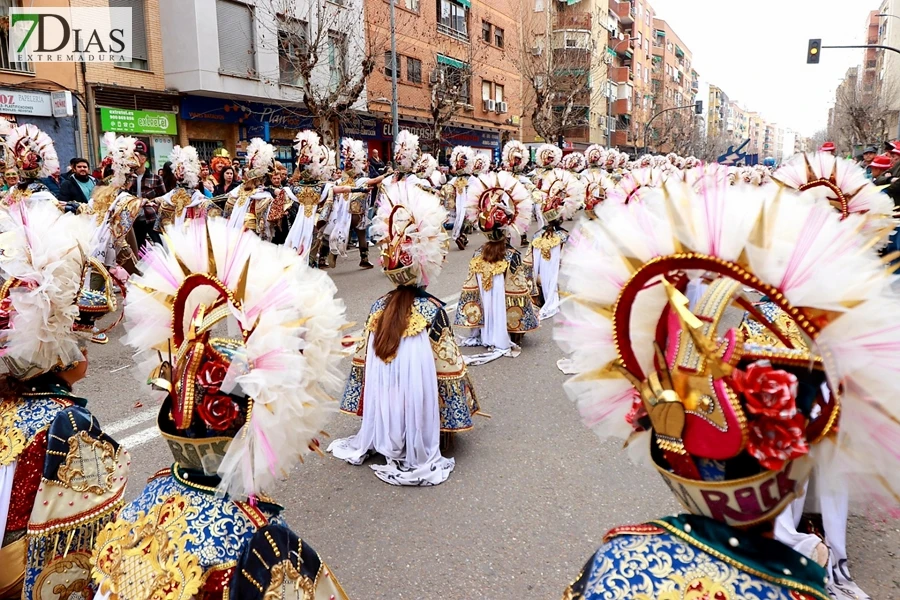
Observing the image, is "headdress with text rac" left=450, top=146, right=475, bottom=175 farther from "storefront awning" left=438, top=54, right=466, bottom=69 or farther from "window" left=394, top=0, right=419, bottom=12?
"storefront awning" left=438, top=54, right=466, bottom=69

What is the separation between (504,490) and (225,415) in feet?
8.53

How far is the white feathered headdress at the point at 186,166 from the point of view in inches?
378

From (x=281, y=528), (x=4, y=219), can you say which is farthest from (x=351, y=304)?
(x=281, y=528)

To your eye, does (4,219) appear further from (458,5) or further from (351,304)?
(458,5)

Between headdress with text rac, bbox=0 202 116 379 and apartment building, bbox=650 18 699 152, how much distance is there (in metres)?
52.9

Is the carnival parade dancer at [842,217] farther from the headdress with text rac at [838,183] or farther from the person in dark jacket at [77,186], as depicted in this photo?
the person in dark jacket at [77,186]

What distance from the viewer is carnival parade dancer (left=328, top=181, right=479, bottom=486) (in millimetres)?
4102

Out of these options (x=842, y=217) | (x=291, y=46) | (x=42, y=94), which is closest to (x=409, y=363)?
(x=842, y=217)

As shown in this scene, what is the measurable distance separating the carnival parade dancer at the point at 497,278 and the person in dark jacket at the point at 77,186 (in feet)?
19.9

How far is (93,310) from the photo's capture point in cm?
243

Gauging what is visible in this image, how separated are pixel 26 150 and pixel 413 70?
1948cm

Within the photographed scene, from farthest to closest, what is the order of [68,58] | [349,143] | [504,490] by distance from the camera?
[68,58] < [349,143] < [504,490]

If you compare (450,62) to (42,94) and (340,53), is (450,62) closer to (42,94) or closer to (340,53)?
(340,53)

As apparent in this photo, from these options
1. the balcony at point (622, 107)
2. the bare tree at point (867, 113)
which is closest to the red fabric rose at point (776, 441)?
the bare tree at point (867, 113)
